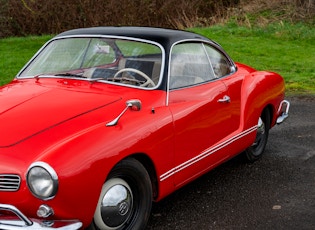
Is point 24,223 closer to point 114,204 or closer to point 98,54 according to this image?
point 114,204

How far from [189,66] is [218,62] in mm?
609

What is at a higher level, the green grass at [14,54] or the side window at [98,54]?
the side window at [98,54]

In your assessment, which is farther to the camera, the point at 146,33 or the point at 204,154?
the point at 146,33

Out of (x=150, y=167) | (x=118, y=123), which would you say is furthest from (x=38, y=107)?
(x=150, y=167)

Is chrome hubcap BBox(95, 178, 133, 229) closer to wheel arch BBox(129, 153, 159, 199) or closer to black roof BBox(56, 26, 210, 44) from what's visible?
wheel arch BBox(129, 153, 159, 199)

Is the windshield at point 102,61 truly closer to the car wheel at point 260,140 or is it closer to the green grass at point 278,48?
the car wheel at point 260,140

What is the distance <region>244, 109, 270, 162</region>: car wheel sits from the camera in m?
5.41

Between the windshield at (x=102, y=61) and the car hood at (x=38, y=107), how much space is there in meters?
0.35

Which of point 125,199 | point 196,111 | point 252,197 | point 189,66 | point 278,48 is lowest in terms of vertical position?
point 278,48

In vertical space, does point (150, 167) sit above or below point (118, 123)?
below

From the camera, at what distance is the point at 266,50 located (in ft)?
42.0

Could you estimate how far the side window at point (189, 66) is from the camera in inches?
171

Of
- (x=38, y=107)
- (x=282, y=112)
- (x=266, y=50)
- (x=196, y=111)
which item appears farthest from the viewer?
(x=266, y=50)

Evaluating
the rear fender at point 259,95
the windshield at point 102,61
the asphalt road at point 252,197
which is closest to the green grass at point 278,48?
the rear fender at point 259,95
